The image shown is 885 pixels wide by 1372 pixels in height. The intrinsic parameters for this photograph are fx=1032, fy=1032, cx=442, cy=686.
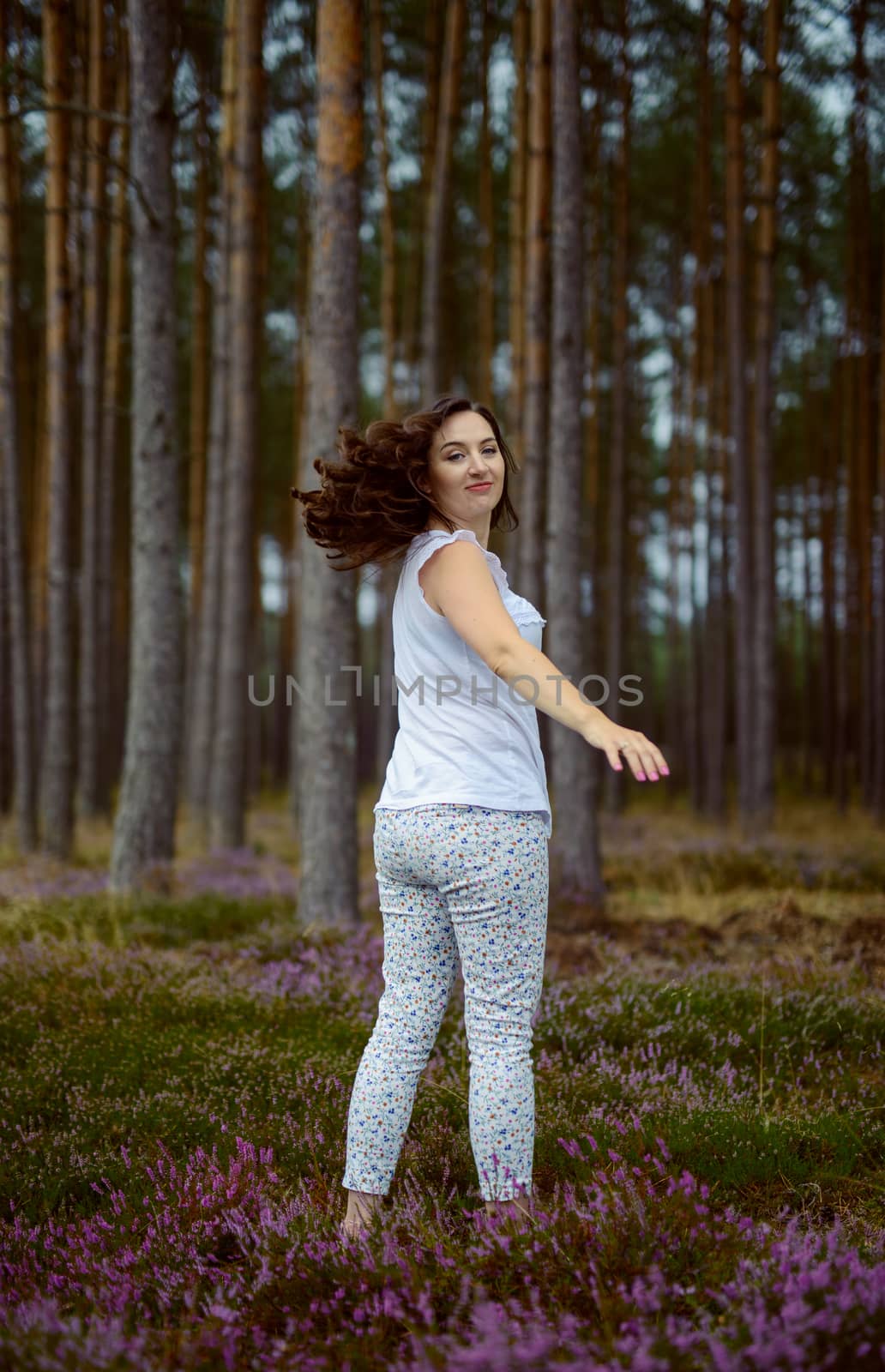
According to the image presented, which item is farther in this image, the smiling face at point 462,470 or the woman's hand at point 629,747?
the smiling face at point 462,470

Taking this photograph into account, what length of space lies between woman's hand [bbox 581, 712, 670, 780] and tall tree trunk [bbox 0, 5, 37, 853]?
9.41 metres

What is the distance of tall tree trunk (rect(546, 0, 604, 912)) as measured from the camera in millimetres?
7734

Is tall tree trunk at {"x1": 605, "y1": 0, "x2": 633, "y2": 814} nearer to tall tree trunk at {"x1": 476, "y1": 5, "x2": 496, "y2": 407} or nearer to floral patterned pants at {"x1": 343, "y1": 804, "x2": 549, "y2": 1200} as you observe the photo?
tall tree trunk at {"x1": 476, "y1": 5, "x2": 496, "y2": 407}

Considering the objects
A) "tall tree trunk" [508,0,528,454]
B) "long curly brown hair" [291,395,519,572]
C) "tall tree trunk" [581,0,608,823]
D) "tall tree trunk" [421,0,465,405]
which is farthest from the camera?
"tall tree trunk" [581,0,608,823]

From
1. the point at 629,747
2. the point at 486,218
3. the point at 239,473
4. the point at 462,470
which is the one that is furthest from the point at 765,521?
the point at 629,747

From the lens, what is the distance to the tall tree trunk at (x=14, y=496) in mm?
10508

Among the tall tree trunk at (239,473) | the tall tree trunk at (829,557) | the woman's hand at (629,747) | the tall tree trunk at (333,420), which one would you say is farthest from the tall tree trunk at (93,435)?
the tall tree trunk at (829,557)

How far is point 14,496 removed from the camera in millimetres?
10859

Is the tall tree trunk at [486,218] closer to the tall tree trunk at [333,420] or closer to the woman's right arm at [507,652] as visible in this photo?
the tall tree trunk at [333,420]

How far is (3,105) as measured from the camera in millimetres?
11258

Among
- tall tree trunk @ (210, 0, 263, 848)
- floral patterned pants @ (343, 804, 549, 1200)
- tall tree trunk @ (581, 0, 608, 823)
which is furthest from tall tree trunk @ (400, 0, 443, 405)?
floral patterned pants @ (343, 804, 549, 1200)

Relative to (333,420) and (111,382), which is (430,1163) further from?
(111,382)

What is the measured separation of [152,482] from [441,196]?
6319mm

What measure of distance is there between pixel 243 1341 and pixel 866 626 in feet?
50.5
